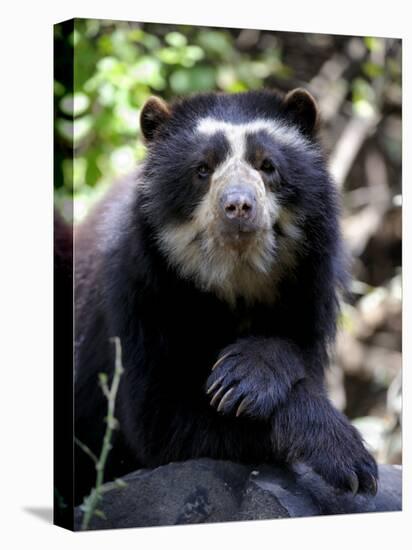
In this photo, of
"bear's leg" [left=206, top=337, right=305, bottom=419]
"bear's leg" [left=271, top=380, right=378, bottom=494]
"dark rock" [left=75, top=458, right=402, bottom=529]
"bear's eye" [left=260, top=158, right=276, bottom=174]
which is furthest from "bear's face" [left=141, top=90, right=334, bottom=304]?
"dark rock" [left=75, top=458, right=402, bottom=529]

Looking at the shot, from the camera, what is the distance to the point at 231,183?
16.0 feet

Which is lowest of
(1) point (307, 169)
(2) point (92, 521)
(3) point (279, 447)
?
(2) point (92, 521)

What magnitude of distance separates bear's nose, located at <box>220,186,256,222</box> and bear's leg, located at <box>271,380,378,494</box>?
3.00 ft

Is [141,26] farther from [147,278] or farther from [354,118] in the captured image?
[354,118]

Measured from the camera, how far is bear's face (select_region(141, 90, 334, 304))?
16.4ft

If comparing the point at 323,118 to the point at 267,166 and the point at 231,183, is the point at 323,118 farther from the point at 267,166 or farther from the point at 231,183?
the point at 231,183

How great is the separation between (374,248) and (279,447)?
3.25m

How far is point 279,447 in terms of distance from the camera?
5105mm

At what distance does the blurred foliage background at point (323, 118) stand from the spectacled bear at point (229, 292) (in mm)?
372

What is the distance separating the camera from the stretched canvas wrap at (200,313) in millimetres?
5078

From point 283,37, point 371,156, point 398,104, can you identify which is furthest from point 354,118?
point 283,37

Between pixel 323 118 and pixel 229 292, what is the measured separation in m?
2.70

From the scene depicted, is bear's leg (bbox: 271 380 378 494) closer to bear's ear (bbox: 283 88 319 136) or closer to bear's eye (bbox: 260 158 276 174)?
bear's eye (bbox: 260 158 276 174)

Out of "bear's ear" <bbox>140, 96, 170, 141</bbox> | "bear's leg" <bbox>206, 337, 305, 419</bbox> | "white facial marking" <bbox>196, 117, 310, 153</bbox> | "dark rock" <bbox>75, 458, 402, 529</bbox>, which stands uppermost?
"bear's ear" <bbox>140, 96, 170, 141</bbox>
